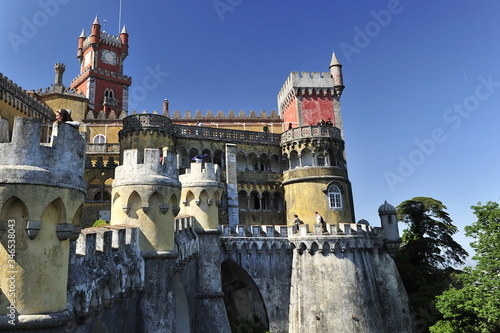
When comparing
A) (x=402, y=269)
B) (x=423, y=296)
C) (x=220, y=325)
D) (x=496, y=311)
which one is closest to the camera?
(x=220, y=325)

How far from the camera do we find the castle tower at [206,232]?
69.0ft

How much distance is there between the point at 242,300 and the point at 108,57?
40.1 m

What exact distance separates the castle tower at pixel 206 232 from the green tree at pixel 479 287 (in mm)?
16753

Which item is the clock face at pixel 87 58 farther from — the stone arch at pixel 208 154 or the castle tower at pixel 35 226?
the castle tower at pixel 35 226

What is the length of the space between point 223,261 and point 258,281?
3.12 m

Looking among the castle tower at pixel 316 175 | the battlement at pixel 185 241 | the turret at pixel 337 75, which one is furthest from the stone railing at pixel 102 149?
the turret at pixel 337 75

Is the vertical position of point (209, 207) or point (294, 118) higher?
point (294, 118)

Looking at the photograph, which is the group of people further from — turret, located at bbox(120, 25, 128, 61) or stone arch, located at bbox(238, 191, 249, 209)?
turret, located at bbox(120, 25, 128, 61)

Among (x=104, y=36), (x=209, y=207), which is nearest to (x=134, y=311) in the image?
(x=209, y=207)

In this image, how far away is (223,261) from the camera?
27.9 m

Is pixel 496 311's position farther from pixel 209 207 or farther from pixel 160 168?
pixel 160 168

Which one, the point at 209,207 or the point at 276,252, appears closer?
the point at 209,207

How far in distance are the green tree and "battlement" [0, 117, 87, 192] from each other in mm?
26947

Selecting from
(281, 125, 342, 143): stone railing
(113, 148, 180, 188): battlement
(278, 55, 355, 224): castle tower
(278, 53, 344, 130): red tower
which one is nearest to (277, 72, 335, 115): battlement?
(278, 53, 344, 130): red tower
